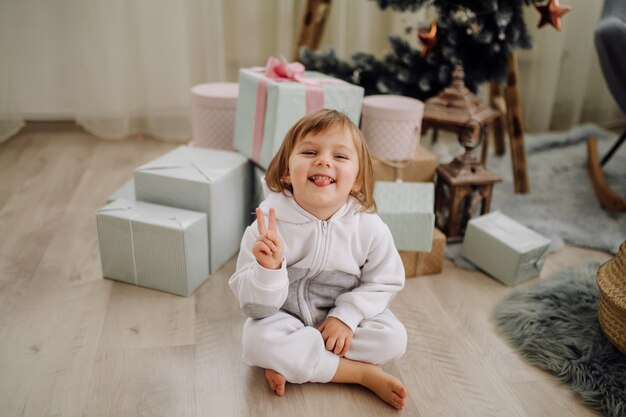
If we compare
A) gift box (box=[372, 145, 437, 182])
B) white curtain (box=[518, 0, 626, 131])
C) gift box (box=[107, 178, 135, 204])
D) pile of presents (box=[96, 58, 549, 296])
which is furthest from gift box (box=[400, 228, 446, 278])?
white curtain (box=[518, 0, 626, 131])

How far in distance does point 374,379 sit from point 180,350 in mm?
410

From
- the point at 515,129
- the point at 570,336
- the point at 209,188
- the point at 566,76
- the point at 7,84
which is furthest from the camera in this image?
the point at 566,76

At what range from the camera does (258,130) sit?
4.86ft

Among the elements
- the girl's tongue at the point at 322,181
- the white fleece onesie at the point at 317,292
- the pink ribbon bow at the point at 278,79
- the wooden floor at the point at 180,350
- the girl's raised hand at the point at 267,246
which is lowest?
the wooden floor at the point at 180,350

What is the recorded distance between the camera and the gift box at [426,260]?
1479mm

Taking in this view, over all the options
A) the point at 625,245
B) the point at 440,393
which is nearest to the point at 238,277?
the point at 440,393

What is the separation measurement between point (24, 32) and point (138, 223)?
1.38 metres

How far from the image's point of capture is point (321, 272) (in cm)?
114

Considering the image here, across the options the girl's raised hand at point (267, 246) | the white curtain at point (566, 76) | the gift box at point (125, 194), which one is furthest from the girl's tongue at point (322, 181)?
the white curtain at point (566, 76)

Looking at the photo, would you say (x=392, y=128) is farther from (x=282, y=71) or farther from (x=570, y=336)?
(x=570, y=336)

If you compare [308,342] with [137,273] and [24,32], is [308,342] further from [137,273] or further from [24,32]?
[24,32]

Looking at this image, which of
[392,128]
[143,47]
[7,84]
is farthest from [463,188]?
[7,84]

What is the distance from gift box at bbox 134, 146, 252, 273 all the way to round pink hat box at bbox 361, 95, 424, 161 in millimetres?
373

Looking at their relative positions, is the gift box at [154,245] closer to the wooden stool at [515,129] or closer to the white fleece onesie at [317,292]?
the white fleece onesie at [317,292]
